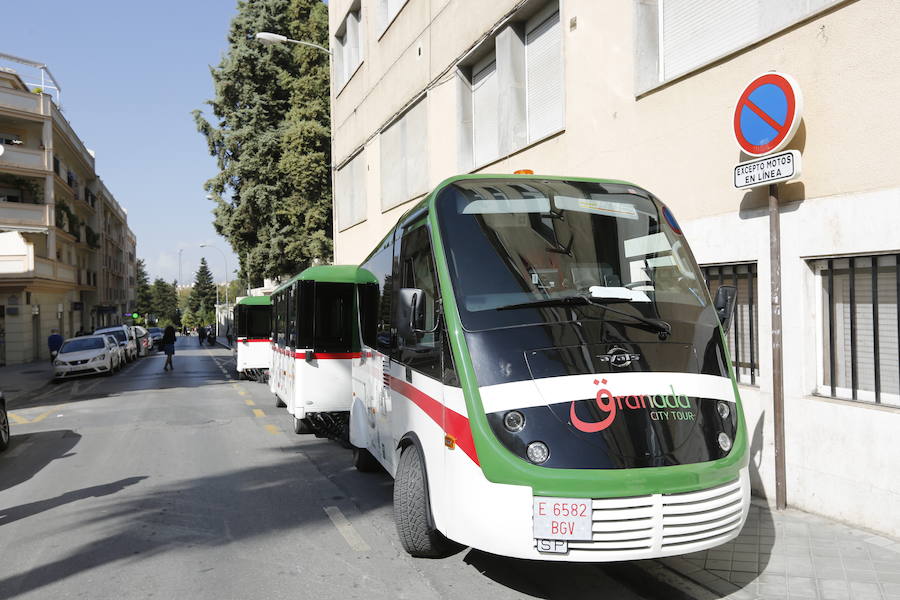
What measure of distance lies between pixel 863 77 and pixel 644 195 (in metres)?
1.99

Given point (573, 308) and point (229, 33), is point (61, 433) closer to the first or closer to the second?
point (573, 308)

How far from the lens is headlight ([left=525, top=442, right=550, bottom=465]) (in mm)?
3729

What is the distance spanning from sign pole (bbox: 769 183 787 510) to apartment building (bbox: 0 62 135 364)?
33.6 meters

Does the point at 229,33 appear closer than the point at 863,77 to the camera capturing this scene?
No

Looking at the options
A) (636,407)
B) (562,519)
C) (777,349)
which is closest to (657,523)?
(562,519)

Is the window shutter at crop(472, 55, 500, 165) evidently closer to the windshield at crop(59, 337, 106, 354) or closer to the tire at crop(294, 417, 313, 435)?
the tire at crop(294, 417, 313, 435)

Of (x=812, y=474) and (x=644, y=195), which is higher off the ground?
(x=644, y=195)

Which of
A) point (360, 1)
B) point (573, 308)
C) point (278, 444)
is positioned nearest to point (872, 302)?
point (573, 308)

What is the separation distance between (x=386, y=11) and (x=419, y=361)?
16.0 metres

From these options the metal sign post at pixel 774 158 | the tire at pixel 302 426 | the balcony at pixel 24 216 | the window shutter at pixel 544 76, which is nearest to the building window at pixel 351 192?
the window shutter at pixel 544 76

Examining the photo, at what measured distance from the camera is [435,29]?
14.7 m

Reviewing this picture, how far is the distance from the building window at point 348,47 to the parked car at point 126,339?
15269 millimetres

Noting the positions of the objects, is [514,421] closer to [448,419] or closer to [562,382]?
[562,382]

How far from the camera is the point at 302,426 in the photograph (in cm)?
1027
